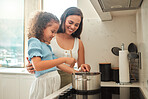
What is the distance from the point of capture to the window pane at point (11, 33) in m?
2.64

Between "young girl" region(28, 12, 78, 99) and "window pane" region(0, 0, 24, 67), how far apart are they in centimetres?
129

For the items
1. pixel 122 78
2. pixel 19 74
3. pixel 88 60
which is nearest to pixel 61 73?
pixel 88 60

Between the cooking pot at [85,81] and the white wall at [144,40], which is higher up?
the white wall at [144,40]

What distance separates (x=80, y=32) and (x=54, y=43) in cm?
25

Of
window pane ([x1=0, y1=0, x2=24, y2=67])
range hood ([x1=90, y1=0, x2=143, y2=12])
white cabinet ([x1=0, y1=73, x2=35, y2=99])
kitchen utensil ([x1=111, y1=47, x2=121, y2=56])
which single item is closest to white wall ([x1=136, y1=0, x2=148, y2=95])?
range hood ([x1=90, y1=0, x2=143, y2=12])

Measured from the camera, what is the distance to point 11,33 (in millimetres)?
2705

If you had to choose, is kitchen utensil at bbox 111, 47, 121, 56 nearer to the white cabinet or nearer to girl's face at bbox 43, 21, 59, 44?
girl's face at bbox 43, 21, 59, 44

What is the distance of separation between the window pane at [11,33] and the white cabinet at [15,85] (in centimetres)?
35

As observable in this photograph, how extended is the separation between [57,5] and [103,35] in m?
1.28

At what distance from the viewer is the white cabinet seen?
2186mm

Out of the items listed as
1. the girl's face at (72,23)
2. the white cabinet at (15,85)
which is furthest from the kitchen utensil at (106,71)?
the white cabinet at (15,85)

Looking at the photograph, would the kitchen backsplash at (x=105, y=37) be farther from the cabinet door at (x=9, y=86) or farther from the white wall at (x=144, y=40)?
the cabinet door at (x=9, y=86)

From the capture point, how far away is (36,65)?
1201 mm

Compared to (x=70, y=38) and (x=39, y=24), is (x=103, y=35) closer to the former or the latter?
(x=70, y=38)
